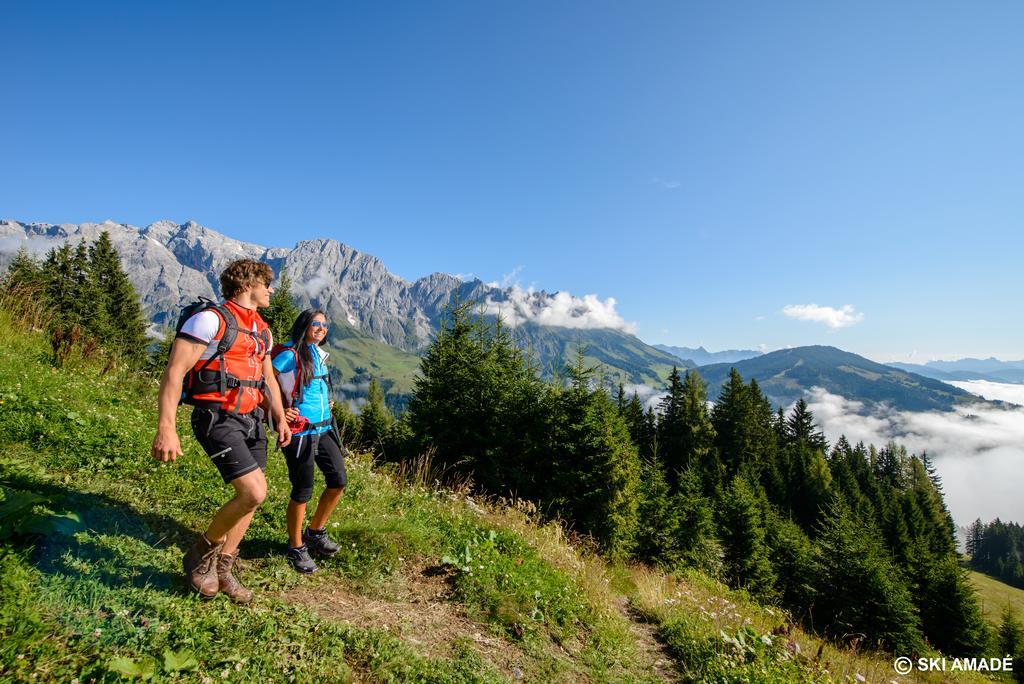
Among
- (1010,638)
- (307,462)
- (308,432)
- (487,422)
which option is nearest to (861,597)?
(1010,638)

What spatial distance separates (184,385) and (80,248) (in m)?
47.5

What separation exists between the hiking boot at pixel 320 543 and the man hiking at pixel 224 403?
47.2 inches

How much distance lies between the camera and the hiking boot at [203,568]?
11.6 ft

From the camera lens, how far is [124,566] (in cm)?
364

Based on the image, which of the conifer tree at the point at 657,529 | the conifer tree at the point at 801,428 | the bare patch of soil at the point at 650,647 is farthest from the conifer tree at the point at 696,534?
the conifer tree at the point at 801,428

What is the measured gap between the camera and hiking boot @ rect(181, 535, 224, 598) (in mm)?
3527

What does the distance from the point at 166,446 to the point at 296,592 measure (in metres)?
2.00

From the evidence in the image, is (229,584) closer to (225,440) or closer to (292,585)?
(292,585)

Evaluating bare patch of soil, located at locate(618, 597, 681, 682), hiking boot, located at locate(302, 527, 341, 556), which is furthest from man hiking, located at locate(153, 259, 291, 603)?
bare patch of soil, located at locate(618, 597, 681, 682)

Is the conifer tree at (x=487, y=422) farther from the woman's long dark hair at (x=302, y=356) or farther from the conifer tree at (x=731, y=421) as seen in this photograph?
the conifer tree at (x=731, y=421)

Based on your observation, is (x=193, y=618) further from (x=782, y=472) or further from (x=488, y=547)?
(x=782, y=472)

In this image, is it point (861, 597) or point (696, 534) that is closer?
point (861, 597)

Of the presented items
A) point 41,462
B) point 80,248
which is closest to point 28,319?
point 41,462

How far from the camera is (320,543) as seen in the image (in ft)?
16.4
